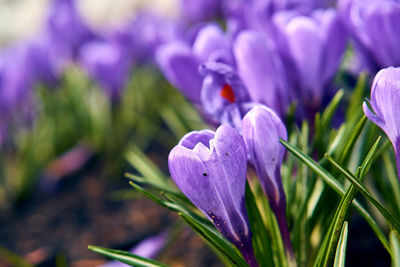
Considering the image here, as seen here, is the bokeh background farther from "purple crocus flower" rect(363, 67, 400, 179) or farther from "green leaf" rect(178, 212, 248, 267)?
"purple crocus flower" rect(363, 67, 400, 179)

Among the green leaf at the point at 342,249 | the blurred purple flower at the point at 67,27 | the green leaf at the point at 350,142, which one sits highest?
the blurred purple flower at the point at 67,27

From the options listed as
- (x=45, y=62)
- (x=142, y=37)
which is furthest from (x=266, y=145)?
(x=142, y=37)

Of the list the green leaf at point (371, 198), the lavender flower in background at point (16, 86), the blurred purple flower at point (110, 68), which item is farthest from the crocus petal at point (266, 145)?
the lavender flower in background at point (16, 86)

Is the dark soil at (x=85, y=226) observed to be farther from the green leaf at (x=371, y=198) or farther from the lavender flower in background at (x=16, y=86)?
the green leaf at (x=371, y=198)

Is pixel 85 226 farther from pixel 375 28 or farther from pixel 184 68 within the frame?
pixel 375 28

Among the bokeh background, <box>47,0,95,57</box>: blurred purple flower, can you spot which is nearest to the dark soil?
the bokeh background
